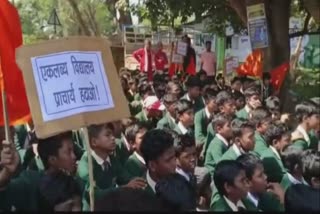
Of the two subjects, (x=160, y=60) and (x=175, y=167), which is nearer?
(x=175, y=167)

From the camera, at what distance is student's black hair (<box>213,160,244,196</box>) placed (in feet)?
13.8

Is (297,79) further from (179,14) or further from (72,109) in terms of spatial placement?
(72,109)

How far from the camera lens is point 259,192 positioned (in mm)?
4551

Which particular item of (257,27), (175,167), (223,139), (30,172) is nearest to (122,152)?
(223,139)

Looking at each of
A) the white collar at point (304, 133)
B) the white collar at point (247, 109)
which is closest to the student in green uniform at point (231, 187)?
the white collar at point (304, 133)

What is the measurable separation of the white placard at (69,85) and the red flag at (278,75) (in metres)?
7.16

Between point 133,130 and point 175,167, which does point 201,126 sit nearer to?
point 133,130

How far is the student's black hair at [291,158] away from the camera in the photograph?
508 cm

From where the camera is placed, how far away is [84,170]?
4.66 meters

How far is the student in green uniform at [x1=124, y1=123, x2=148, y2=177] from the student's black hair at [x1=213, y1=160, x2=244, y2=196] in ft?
3.37

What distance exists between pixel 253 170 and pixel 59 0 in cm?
3193

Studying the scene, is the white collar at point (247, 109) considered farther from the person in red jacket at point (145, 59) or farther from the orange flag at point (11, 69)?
the person in red jacket at point (145, 59)

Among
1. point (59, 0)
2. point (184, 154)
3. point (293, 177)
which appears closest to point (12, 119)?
point (184, 154)

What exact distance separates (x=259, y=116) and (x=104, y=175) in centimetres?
261
